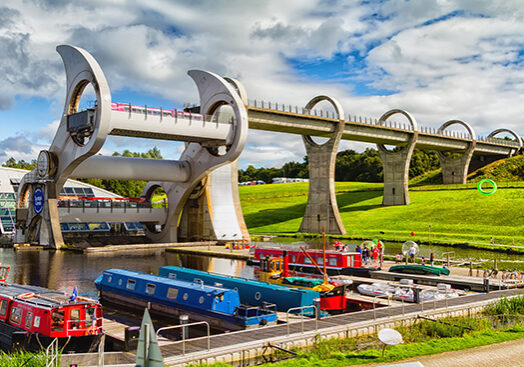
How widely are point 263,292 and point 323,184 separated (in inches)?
2218

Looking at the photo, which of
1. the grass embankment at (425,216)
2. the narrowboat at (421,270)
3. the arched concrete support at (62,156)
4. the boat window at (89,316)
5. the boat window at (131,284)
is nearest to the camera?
the boat window at (89,316)

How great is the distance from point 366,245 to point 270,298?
24208 millimetres

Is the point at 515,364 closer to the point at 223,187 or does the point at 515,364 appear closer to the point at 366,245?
the point at 366,245

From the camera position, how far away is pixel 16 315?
22656 mm

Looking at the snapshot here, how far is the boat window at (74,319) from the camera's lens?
806 inches

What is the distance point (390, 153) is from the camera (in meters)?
105

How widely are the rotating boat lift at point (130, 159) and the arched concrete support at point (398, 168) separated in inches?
1686

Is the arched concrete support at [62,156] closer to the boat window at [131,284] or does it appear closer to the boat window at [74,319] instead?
the boat window at [131,284]

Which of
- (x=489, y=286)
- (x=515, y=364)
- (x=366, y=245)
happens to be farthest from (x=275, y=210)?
(x=515, y=364)

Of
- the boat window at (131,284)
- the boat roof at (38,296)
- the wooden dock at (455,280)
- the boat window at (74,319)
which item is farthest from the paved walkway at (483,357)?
the boat window at (131,284)

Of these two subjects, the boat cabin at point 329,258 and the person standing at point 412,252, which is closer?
the boat cabin at point 329,258

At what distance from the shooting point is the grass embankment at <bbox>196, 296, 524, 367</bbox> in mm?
19422

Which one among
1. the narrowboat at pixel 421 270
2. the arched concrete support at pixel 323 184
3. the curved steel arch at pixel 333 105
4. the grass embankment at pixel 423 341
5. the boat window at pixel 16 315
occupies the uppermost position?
the curved steel arch at pixel 333 105

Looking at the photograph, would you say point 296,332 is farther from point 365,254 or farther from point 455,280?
point 365,254
